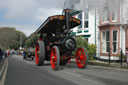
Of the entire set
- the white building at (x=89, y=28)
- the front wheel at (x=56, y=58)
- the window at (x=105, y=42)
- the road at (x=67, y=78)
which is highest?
the white building at (x=89, y=28)

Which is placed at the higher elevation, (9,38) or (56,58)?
(9,38)

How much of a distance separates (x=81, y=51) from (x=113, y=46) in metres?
7.81

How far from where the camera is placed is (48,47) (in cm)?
1024

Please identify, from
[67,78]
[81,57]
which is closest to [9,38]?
[81,57]

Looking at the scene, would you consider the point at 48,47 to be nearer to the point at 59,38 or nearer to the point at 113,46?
the point at 59,38

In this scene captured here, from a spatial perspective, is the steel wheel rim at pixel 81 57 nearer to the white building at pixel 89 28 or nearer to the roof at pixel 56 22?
the roof at pixel 56 22

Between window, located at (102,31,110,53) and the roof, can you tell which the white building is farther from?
the roof

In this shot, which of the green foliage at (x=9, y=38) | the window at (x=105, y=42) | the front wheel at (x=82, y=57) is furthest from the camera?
the green foliage at (x=9, y=38)

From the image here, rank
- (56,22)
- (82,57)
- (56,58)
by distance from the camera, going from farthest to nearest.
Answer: (56,22)
(82,57)
(56,58)

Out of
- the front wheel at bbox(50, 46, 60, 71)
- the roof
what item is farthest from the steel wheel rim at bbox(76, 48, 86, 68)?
the roof

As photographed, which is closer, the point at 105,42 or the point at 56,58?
the point at 56,58

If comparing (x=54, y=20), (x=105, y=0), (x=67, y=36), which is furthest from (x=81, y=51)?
(x=105, y=0)

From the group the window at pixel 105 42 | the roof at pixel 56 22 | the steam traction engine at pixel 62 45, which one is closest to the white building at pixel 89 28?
the window at pixel 105 42

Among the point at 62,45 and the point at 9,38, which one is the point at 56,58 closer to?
the point at 62,45
